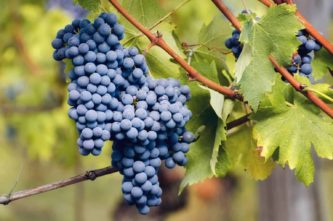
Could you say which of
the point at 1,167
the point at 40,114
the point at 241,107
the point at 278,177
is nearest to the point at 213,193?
the point at 1,167

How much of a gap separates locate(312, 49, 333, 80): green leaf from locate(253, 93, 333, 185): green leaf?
4.1 inches

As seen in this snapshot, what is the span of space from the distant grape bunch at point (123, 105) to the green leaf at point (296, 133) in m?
0.16

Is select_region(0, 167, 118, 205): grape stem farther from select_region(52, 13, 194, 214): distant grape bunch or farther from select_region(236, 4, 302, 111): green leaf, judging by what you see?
select_region(236, 4, 302, 111): green leaf

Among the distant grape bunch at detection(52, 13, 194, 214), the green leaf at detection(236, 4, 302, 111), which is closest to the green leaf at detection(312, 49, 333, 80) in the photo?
the green leaf at detection(236, 4, 302, 111)

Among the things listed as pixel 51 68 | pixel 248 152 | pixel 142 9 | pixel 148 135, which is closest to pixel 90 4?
pixel 142 9

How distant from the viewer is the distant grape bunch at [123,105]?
1.29 meters

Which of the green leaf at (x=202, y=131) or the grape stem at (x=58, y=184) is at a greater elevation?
the grape stem at (x=58, y=184)

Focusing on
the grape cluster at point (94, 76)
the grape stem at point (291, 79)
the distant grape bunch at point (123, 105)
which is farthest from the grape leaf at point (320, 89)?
the grape cluster at point (94, 76)

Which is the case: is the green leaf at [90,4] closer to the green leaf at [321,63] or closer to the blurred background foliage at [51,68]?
the blurred background foliage at [51,68]

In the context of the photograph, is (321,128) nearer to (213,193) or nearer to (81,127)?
(81,127)

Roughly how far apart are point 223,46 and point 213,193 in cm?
458

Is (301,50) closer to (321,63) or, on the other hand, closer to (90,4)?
(321,63)

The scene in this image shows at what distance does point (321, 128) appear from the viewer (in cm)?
142

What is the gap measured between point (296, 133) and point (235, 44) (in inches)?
8.7
